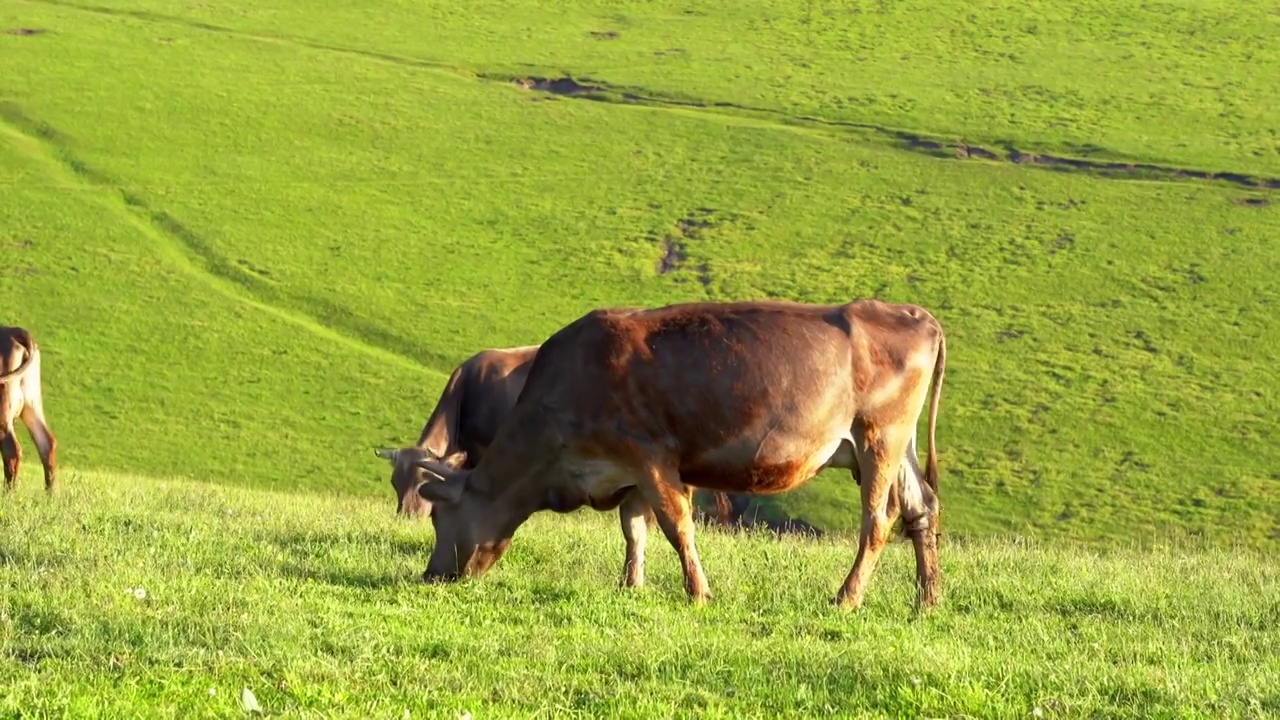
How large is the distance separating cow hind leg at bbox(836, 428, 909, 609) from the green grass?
0.32 meters

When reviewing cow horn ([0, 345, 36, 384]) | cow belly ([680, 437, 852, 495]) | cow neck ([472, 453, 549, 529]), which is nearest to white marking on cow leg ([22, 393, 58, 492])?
cow horn ([0, 345, 36, 384])

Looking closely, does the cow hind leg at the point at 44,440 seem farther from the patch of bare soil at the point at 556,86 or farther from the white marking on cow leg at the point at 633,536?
the patch of bare soil at the point at 556,86

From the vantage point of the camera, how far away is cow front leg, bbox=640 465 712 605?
12117 mm

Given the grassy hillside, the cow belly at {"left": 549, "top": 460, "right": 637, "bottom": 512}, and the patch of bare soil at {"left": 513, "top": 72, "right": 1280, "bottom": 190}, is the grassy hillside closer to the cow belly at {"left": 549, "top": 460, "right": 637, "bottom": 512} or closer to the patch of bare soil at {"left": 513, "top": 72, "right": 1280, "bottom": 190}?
the patch of bare soil at {"left": 513, "top": 72, "right": 1280, "bottom": 190}

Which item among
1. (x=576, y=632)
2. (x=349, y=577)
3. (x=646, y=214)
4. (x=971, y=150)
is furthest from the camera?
(x=971, y=150)

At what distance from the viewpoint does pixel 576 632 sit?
10.2 m

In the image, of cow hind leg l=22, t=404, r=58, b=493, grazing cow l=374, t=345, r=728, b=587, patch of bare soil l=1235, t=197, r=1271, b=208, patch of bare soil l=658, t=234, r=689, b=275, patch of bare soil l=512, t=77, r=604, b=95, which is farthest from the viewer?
patch of bare soil l=512, t=77, r=604, b=95

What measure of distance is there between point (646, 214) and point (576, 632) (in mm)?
52577

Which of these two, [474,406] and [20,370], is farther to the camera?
[20,370]

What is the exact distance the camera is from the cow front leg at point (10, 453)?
68.6ft

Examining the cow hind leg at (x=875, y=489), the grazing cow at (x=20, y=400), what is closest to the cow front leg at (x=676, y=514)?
the cow hind leg at (x=875, y=489)

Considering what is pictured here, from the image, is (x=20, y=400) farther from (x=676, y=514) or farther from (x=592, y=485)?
(x=676, y=514)

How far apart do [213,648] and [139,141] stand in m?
61.2

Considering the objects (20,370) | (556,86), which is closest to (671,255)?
(556,86)
